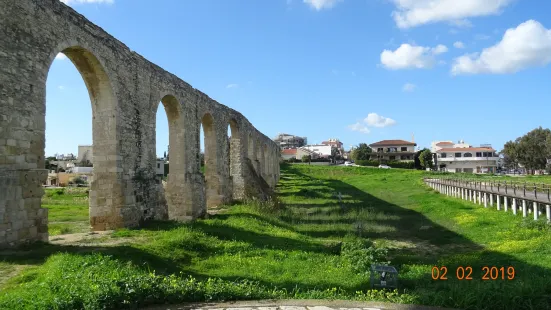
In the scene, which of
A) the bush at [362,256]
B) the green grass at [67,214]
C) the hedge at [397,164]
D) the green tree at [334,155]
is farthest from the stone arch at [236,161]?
the green tree at [334,155]

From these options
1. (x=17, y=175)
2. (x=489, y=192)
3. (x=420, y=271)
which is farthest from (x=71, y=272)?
(x=489, y=192)

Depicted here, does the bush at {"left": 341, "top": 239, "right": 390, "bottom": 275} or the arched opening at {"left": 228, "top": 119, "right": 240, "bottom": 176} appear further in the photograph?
the arched opening at {"left": 228, "top": 119, "right": 240, "bottom": 176}

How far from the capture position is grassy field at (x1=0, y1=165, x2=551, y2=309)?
4871mm

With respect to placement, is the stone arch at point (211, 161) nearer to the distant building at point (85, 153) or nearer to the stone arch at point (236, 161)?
the stone arch at point (236, 161)

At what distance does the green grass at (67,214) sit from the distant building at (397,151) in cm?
6046

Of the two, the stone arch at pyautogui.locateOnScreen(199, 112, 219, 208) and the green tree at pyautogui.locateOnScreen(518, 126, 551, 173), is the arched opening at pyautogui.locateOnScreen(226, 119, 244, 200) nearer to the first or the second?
the stone arch at pyautogui.locateOnScreen(199, 112, 219, 208)

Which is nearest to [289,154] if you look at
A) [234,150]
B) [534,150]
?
[534,150]

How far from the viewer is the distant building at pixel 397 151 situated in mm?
77062

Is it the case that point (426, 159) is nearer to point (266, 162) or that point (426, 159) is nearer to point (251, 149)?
point (266, 162)

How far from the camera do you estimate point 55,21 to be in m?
8.26

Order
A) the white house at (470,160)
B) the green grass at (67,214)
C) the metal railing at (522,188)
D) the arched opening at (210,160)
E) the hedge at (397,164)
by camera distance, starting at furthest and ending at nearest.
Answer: the white house at (470,160), the hedge at (397,164), the arched opening at (210,160), the metal railing at (522,188), the green grass at (67,214)

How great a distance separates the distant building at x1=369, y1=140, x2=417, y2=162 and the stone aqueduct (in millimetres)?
62744

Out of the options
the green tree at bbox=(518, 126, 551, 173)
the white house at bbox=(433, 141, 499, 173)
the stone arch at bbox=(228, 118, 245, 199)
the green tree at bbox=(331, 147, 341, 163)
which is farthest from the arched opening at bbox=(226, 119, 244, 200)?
the green tree at bbox=(331, 147, 341, 163)

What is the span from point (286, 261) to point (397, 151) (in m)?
72.5
